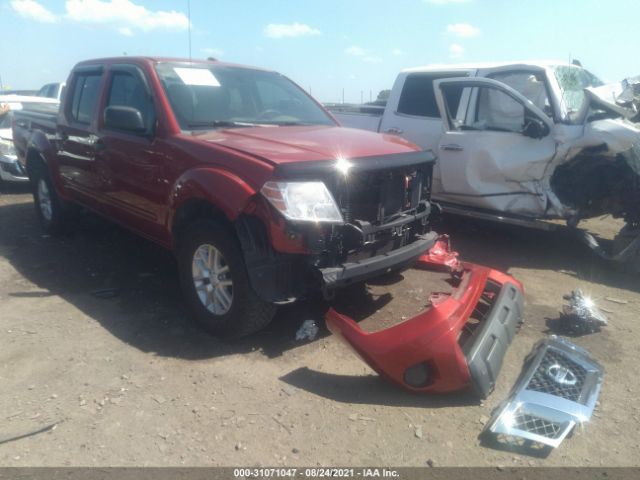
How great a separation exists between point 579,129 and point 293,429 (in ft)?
13.9

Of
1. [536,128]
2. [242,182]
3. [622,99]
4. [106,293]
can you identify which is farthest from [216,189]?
[622,99]

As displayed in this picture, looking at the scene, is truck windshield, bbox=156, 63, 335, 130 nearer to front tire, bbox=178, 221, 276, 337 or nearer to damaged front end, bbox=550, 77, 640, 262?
front tire, bbox=178, 221, 276, 337

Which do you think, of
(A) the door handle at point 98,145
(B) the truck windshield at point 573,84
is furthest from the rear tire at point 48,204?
(B) the truck windshield at point 573,84

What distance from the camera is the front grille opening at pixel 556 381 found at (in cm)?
296

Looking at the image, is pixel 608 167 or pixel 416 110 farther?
pixel 416 110

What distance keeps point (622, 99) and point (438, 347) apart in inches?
153

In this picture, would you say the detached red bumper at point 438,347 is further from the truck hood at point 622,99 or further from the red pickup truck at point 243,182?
the truck hood at point 622,99

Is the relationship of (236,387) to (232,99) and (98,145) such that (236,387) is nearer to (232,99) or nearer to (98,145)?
(232,99)

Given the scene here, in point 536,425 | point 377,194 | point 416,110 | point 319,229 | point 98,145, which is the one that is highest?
point 416,110

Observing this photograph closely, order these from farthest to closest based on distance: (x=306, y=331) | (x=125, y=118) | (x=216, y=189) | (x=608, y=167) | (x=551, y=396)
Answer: (x=608, y=167), (x=125, y=118), (x=306, y=331), (x=216, y=189), (x=551, y=396)

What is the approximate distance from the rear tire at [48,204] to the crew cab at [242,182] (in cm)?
102

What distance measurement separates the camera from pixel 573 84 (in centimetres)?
583

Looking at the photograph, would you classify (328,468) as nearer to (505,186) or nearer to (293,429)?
(293,429)

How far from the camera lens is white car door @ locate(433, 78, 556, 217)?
5.25m
